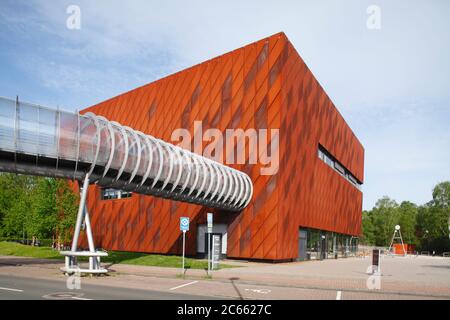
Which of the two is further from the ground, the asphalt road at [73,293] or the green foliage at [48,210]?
the green foliage at [48,210]

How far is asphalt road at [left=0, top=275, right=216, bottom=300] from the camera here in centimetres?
1353

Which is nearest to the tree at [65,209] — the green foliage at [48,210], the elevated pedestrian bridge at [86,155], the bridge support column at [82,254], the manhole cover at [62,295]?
the green foliage at [48,210]

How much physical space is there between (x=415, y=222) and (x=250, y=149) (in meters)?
102

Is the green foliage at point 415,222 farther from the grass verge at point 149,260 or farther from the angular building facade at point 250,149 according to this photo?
the grass verge at point 149,260

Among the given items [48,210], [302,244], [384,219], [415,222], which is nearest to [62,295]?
[302,244]

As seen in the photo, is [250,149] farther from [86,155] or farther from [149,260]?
[86,155]

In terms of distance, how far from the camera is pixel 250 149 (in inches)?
1483

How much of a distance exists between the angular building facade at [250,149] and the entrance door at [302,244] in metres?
0.10

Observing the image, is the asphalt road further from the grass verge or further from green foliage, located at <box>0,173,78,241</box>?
green foliage, located at <box>0,173,78,241</box>

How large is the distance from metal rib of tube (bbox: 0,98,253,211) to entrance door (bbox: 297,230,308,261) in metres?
15.1

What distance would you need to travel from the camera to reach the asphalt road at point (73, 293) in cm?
1353

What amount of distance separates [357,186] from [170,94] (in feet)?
140
